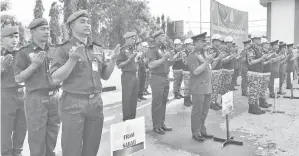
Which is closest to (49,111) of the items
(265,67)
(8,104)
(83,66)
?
(8,104)

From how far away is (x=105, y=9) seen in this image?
30.0 m

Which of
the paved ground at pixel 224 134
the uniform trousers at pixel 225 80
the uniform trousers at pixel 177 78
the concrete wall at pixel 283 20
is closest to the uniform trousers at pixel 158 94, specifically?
the paved ground at pixel 224 134

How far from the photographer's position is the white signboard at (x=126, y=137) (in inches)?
108

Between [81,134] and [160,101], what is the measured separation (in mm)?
3089

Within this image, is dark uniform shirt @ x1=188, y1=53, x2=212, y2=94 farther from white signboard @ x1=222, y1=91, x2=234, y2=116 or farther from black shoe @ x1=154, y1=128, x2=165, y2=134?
black shoe @ x1=154, y1=128, x2=165, y2=134

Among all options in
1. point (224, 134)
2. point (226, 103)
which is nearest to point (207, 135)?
point (224, 134)

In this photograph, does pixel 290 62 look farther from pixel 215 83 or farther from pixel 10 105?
pixel 10 105

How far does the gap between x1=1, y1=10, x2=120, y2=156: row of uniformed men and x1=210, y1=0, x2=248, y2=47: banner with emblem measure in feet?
21.6

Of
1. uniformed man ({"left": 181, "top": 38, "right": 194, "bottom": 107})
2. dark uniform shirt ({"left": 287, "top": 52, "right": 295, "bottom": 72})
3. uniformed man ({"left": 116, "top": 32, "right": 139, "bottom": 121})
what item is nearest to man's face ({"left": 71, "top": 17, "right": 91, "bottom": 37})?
uniformed man ({"left": 116, "top": 32, "right": 139, "bottom": 121})

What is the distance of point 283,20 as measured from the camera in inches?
631

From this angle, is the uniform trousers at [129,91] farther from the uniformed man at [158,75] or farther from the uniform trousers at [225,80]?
the uniform trousers at [225,80]

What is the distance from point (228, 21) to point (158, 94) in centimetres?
608

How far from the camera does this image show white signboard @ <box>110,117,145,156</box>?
2.73 meters

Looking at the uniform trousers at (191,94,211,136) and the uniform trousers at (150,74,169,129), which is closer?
the uniform trousers at (191,94,211,136)
